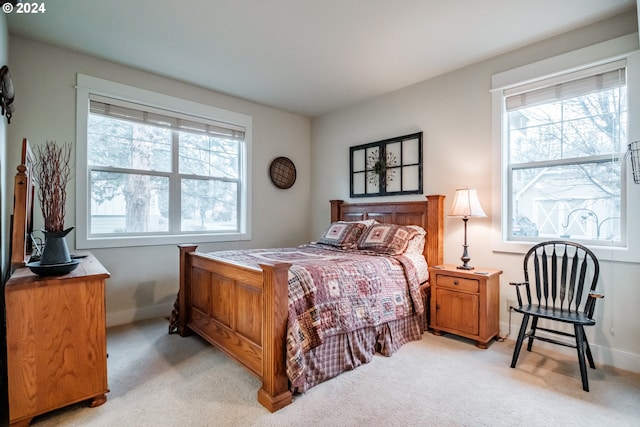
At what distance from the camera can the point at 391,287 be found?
8.72 ft

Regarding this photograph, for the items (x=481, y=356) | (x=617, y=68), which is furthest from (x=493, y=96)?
(x=481, y=356)

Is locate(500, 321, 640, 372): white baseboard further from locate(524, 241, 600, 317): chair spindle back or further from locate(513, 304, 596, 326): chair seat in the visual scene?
locate(513, 304, 596, 326): chair seat

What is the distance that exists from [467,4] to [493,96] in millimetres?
1038

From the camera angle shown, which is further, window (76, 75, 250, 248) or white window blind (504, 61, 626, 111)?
window (76, 75, 250, 248)

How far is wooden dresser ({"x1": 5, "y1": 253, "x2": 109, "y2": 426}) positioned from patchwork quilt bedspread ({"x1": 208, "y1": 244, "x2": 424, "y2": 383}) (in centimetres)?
98

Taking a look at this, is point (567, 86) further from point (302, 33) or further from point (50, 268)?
point (50, 268)

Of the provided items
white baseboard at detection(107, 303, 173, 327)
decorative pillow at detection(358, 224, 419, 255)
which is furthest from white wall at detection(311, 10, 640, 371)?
white baseboard at detection(107, 303, 173, 327)

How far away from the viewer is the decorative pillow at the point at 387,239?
3092 millimetres

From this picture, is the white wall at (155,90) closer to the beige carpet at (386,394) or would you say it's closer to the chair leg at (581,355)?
the beige carpet at (386,394)

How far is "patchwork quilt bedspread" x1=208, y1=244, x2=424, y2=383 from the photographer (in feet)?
6.43

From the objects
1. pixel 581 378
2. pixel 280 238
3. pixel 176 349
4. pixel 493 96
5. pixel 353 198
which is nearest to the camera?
pixel 581 378

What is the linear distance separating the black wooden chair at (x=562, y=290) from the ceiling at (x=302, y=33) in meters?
1.79

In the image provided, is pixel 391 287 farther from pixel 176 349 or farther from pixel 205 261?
pixel 176 349

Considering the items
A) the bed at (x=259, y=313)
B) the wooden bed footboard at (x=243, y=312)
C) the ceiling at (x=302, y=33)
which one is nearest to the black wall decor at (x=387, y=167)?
the bed at (x=259, y=313)
